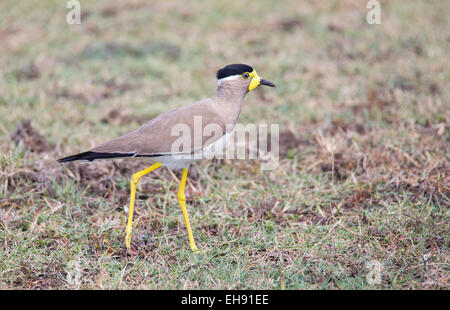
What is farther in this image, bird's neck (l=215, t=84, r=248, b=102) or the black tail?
bird's neck (l=215, t=84, r=248, b=102)

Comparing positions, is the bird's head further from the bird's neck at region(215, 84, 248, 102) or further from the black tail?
the black tail

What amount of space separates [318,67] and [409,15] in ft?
9.71

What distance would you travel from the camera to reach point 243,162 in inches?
217

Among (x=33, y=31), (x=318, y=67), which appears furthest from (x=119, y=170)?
(x=33, y=31)

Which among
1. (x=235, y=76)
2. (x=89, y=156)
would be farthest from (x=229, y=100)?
(x=89, y=156)

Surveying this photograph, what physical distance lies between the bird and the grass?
472 mm

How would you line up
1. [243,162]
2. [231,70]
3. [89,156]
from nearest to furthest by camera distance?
[89,156]
[231,70]
[243,162]

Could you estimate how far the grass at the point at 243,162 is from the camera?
148 inches

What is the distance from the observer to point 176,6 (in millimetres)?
10398

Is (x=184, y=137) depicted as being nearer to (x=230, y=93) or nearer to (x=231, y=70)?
(x=230, y=93)

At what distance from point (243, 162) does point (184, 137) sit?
1.59m

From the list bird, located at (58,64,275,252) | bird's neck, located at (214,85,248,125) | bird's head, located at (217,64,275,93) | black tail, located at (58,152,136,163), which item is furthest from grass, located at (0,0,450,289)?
bird's head, located at (217,64,275,93)

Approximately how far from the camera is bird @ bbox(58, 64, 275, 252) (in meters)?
3.95
